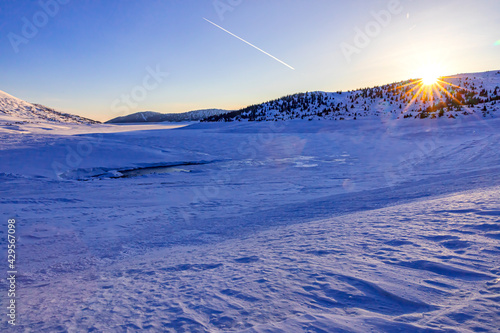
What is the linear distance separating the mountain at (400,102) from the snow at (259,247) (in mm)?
10476

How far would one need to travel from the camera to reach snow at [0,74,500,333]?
6.77 ft

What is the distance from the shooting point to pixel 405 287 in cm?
224

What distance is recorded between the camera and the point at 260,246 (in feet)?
11.5

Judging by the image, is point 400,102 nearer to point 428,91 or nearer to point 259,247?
point 428,91

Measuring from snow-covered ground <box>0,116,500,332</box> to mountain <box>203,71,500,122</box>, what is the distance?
10.7 m

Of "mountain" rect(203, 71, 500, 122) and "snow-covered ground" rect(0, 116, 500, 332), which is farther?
"mountain" rect(203, 71, 500, 122)

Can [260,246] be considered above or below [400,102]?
below

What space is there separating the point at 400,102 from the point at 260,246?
21916mm

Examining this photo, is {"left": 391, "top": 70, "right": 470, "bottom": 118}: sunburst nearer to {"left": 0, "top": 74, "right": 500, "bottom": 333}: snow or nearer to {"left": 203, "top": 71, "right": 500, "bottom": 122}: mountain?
{"left": 203, "top": 71, "right": 500, "bottom": 122}: mountain

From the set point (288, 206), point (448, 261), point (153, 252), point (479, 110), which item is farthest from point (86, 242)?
point (479, 110)

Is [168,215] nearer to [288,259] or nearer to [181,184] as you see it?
[181,184]

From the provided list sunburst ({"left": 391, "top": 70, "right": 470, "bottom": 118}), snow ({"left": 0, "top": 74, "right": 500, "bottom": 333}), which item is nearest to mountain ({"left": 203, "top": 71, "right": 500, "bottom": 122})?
sunburst ({"left": 391, "top": 70, "right": 470, "bottom": 118})

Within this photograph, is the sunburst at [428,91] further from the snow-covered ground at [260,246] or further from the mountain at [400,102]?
the snow-covered ground at [260,246]

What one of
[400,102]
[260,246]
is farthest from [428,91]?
[260,246]
